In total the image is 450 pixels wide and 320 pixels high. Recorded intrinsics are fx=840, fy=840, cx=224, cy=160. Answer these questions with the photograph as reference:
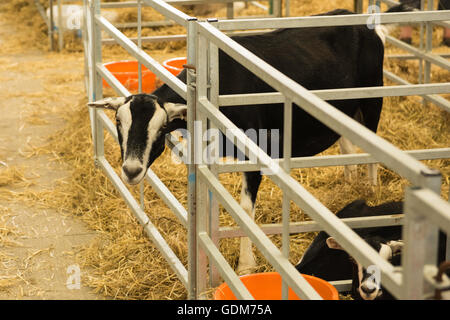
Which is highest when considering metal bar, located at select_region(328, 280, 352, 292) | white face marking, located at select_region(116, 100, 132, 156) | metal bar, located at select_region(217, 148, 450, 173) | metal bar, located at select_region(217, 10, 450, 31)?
metal bar, located at select_region(217, 10, 450, 31)

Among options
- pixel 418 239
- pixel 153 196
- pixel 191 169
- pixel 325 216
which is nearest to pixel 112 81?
pixel 153 196

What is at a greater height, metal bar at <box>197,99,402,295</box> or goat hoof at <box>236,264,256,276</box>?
metal bar at <box>197,99,402,295</box>

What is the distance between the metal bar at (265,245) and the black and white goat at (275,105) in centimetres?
55

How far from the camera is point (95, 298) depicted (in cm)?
450

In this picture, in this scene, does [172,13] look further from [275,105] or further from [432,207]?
[432,207]

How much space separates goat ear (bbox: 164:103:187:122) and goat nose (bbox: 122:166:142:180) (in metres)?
0.31

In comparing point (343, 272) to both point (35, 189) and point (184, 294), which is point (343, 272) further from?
point (35, 189)

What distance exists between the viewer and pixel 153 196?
5.79m

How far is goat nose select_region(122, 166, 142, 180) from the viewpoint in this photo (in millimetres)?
4246

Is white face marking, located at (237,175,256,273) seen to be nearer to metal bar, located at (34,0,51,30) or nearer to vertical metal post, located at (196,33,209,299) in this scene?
vertical metal post, located at (196,33,209,299)

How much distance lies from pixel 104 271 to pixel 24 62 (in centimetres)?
595

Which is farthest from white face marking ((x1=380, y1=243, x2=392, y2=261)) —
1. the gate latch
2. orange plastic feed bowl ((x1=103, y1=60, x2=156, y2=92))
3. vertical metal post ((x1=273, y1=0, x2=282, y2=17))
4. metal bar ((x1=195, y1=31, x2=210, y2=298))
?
vertical metal post ((x1=273, y1=0, x2=282, y2=17))

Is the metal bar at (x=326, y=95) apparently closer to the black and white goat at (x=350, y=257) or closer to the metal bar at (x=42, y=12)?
the black and white goat at (x=350, y=257)
